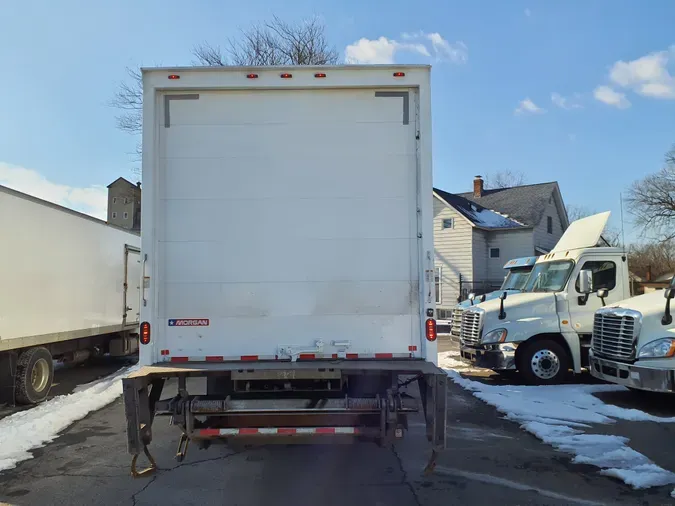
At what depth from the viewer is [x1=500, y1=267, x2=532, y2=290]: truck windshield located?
1200 centimetres

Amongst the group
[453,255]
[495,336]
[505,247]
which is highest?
[505,247]

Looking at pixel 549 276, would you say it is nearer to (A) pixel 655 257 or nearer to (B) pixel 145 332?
(B) pixel 145 332

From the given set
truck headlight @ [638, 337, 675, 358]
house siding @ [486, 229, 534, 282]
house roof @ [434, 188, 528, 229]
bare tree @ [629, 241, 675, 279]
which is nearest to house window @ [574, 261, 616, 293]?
truck headlight @ [638, 337, 675, 358]

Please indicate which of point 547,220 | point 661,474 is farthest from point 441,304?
point 661,474

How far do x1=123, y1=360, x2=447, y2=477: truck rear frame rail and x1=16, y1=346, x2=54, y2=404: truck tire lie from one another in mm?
4768

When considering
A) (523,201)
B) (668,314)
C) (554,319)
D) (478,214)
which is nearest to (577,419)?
(668,314)

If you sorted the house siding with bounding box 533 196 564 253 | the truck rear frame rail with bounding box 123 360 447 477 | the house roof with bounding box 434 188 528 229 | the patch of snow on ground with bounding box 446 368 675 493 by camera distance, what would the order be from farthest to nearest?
the house siding with bounding box 533 196 564 253 < the house roof with bounding box 434 188 528 229 < the patch of snow on ground with bounding box 446 368 675 493 < the truck rear frame rail with bounding box 123 360 447 477

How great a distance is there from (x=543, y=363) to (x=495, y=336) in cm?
100

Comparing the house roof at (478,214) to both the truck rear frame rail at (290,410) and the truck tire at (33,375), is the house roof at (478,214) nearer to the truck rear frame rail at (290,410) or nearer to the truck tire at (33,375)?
the truck tire at (33,375)

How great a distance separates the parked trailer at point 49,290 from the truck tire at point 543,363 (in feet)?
23.3

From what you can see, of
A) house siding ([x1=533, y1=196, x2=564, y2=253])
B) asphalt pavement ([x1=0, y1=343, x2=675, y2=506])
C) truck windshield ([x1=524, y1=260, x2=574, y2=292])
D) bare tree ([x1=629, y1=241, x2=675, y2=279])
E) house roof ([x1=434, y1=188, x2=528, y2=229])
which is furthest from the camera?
bare tree ([x1=629, y1=241, x2=675, y2=279])

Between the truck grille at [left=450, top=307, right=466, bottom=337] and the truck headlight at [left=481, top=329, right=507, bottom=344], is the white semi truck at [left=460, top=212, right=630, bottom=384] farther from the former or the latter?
the truck grille at [left=450, top=307, right=466, bottom=337]

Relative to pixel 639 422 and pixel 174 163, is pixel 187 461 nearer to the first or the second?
pixel 174 163

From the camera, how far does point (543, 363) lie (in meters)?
10.0
